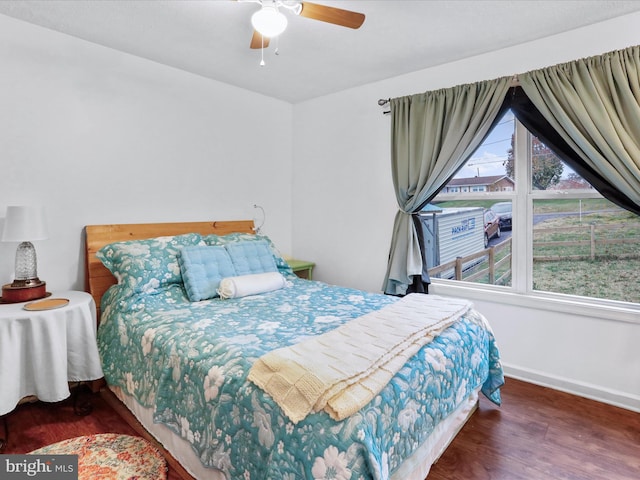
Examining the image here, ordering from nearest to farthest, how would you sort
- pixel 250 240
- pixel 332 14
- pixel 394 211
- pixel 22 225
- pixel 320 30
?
pixel 332 14
pixel 22 225
pixel 320 30
pixel 250 240
pixel 394 211

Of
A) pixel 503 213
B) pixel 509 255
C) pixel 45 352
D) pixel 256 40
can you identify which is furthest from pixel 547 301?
pixel 45 352

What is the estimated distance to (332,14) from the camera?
181cm

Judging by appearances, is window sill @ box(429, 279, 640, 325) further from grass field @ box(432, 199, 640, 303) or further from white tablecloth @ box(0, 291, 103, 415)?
white tablecloth @ box(0, 291, 103, 415)

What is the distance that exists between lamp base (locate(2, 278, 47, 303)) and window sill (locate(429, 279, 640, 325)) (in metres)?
2.89

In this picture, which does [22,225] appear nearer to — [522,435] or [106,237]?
[106,237]

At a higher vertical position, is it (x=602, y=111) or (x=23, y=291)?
(x=602, y=111)

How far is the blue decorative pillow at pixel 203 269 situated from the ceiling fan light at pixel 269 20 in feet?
5.04

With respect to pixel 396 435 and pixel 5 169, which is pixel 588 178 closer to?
pixel 396 435

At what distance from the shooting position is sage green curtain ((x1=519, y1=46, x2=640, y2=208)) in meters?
2.17

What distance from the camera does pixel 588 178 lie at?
2.37m

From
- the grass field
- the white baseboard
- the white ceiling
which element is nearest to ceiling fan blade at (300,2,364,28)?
the white ceiling

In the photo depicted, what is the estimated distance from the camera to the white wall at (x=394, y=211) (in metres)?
2.39

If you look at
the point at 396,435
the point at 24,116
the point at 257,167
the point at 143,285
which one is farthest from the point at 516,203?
the point at 24,116

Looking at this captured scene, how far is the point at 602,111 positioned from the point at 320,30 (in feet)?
6.07
